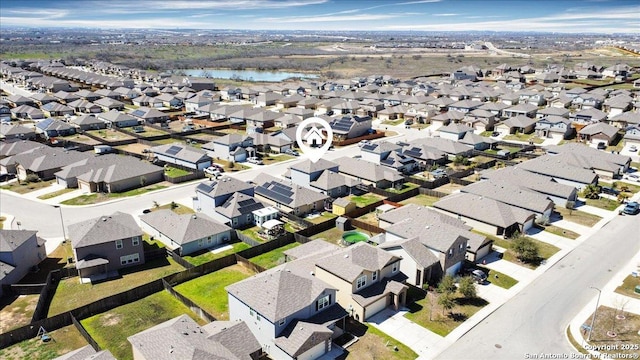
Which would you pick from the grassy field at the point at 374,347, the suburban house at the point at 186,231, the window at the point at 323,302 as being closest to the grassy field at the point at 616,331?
the grassy field at the point at 374,347

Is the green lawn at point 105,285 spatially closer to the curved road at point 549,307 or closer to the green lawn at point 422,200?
the curved road at point 549,307

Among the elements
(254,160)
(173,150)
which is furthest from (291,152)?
(173,150)

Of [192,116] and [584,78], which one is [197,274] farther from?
[584,78]

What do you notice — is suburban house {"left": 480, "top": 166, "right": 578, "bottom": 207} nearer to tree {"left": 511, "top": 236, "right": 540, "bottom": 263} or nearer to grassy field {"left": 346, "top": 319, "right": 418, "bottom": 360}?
tree {"left": 511, "top": 236, "right": 540, "bottom": 263}

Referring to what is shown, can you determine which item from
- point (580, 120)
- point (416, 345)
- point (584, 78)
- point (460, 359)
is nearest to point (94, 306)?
point (416, 345)

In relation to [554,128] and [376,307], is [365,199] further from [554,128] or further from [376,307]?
[554,128]

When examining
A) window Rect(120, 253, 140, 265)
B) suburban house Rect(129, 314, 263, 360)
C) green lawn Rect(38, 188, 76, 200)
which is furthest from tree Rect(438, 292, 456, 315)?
green lawn Rect(38, 188, 76, 200)
